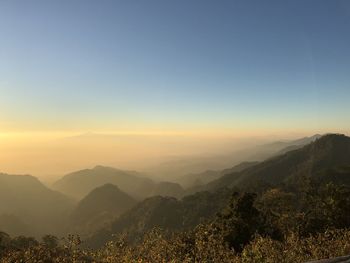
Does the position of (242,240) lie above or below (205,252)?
below

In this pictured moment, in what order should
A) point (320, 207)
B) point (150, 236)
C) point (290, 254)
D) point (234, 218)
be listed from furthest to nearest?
point (320, 207) → point (234, 218) → point (150, 236) → point (290, 254)

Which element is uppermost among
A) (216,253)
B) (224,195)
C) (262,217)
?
(216,253)

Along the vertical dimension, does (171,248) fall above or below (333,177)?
above

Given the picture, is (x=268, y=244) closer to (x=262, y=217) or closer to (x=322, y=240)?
(x=322, y=240)

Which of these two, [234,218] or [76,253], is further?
[234,218]

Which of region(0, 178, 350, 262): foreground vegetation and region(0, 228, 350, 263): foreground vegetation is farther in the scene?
region(0, 178, 350, 262): foreground vegetation

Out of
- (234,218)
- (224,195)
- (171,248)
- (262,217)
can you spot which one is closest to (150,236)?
(171,248)

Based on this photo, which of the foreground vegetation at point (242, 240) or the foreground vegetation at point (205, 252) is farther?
the foreground vegetation at point (242, 240)

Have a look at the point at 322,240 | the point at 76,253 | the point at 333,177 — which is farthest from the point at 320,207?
the point at 333,177

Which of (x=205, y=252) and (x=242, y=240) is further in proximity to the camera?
(x=242, y=240)

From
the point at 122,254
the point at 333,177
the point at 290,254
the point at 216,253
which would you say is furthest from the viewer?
the point at 333,177
